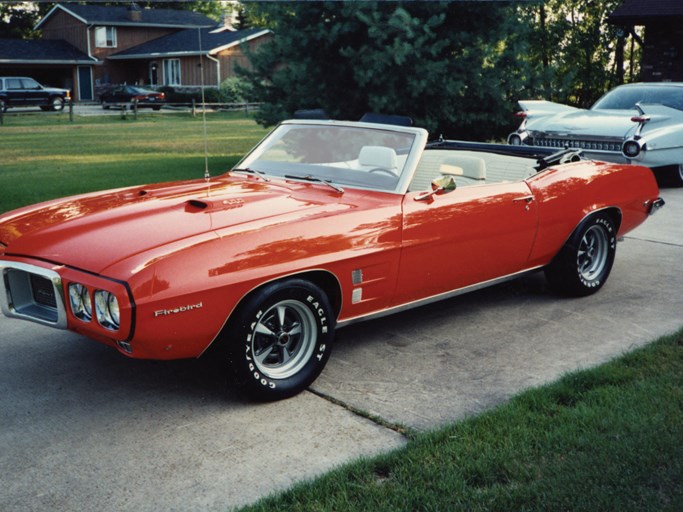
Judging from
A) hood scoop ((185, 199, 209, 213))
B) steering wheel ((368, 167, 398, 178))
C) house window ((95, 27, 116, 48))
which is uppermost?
house window ((95, 27, 116, 48))

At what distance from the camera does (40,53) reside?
5419cm

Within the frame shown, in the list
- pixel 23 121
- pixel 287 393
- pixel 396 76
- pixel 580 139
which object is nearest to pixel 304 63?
pixel 396 76

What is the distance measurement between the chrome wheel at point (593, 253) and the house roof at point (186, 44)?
45792 mm

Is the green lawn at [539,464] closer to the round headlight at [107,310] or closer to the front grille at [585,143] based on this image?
the round headlight at [107,310]

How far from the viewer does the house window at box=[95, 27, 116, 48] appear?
5784 centimetres

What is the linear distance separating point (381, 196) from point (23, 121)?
2940 cm

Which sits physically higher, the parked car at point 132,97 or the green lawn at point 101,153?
the parked car at point 132,97

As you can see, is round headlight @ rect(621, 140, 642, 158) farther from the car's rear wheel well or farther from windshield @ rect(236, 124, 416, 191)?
windshield @ rect(236, 124, 416, 191)

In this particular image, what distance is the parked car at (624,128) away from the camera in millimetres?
10805

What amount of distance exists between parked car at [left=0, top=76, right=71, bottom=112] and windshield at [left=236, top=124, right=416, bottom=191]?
125 ft

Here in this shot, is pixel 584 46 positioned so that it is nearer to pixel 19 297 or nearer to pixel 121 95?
pixel 121 95

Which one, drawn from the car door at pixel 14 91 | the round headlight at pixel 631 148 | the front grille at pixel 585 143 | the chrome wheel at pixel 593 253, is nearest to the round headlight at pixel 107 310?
the chrome wheel at pixel 593 253

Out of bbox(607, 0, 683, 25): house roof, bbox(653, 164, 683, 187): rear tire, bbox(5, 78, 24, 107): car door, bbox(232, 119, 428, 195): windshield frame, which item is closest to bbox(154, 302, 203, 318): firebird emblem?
bbox(232, 119, 428, 195): windshield frame

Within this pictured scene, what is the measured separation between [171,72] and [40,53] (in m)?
8.77
